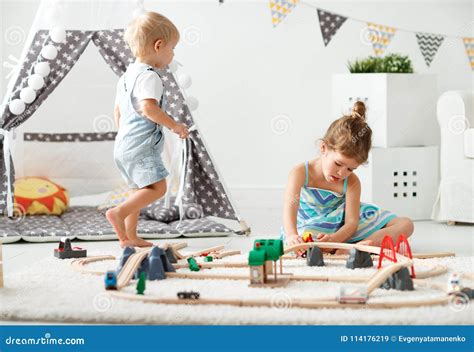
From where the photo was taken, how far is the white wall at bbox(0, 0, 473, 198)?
4.34 m

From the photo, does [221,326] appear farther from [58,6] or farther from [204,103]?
[204,103]

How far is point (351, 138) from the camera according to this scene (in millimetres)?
2209

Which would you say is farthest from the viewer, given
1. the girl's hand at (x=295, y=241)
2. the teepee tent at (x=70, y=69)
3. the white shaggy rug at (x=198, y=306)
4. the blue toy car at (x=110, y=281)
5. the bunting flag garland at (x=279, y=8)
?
the bunting flag garland at (x=279, y=8)

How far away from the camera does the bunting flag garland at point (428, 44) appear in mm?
3857

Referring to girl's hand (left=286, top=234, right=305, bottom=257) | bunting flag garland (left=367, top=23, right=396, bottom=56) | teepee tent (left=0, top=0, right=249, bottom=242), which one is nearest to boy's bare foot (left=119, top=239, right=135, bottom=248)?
teepee tent (left=0, top=0, right=249, bottom=242)

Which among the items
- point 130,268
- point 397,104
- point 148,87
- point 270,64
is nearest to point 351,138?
point 148,87

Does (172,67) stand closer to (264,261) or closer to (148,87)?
(148,87)

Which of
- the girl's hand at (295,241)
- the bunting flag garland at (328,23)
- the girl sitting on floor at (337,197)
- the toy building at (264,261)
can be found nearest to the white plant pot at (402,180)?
the bunting flag garland at (328,23)

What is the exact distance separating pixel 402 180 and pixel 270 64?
1.22 m

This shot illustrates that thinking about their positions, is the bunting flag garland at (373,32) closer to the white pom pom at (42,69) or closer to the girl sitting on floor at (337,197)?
the white pom pom at (42,69)

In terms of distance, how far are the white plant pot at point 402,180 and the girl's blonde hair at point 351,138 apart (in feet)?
3.71

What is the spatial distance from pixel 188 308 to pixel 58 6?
6.25 feet

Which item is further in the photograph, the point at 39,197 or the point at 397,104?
the point at 397,104
